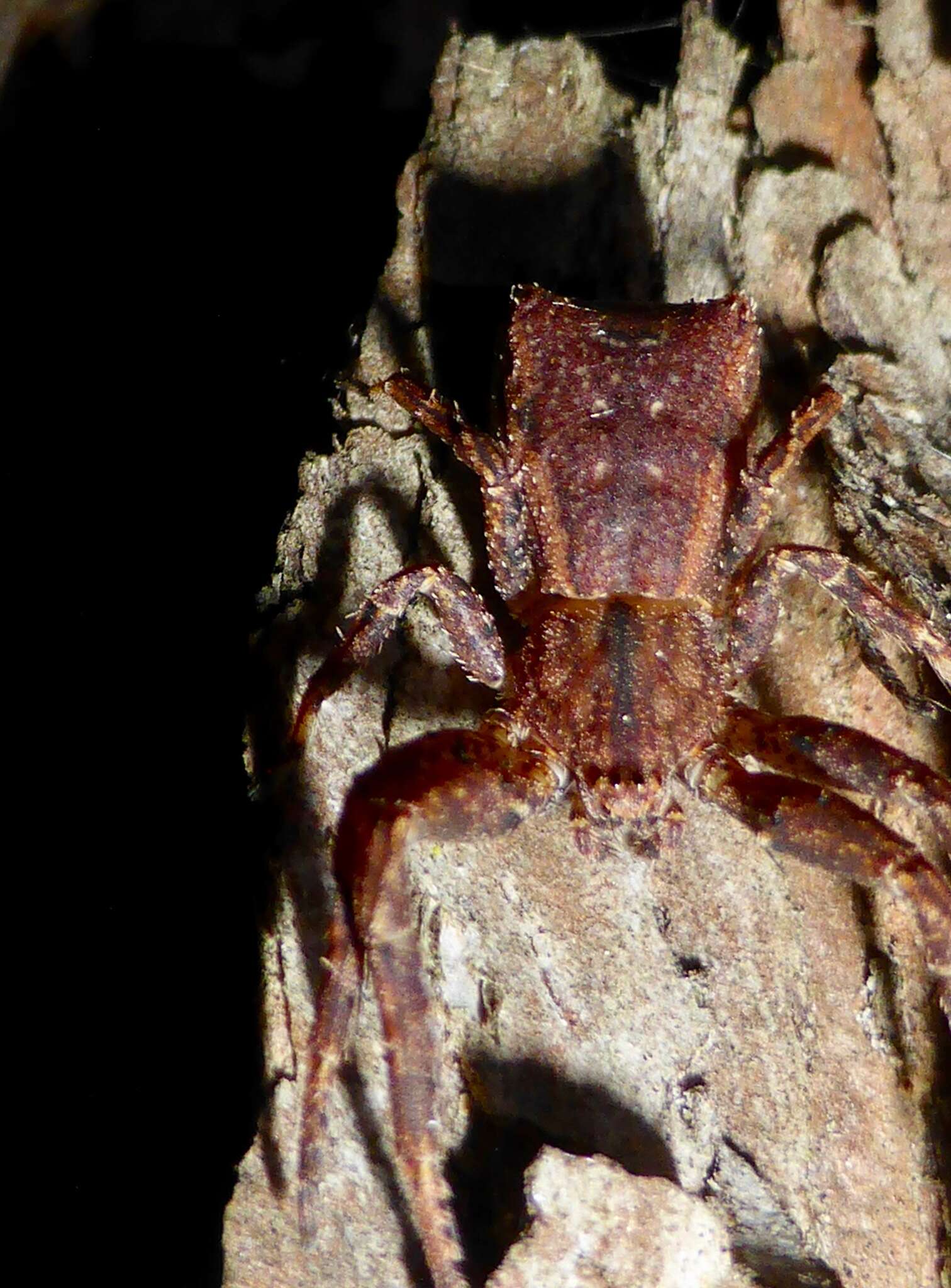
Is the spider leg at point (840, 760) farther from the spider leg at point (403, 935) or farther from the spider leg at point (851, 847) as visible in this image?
the spider leg at point (403, 935)

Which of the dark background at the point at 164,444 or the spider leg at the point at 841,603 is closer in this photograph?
the spider leg at the point at 841,603

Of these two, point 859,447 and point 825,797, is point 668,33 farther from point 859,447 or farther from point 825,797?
point 825,797

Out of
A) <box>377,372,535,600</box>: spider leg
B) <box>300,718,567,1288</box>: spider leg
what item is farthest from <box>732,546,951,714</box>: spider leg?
<box>300,718,567,1288</box>: spider leg

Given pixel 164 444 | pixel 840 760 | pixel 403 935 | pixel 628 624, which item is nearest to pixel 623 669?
pixel 628 624

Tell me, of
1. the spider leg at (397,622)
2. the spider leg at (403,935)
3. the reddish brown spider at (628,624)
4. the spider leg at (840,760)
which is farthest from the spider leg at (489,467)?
the spider leg at (840,760)

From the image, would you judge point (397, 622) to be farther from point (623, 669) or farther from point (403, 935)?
point (403, 935)

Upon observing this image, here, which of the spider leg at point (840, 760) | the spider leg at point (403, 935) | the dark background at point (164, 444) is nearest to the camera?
the spider leg at point (403, 935)

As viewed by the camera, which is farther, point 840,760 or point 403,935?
point 840,760
